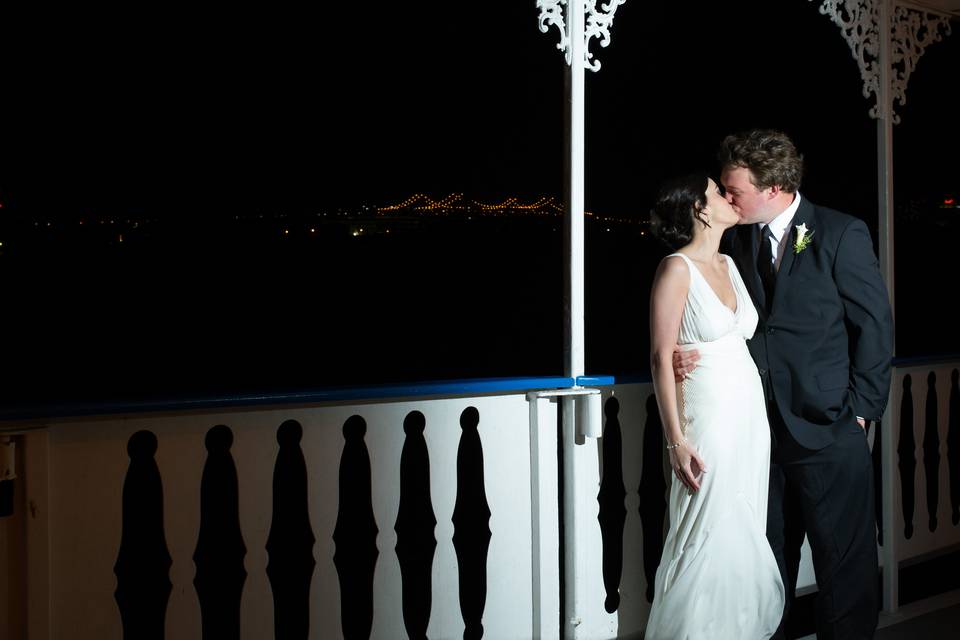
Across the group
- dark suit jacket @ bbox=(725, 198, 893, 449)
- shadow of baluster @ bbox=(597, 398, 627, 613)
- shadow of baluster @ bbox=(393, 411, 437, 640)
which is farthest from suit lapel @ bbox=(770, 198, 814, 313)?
shadow of baluster @ bbox=(393, 411, 437, 640)

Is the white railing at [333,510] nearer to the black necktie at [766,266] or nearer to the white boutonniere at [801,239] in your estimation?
the black necktie at [766,266]

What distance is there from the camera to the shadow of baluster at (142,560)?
543cm

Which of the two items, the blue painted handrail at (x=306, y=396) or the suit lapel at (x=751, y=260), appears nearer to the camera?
the blue painted handrail at (x=306, y=396)

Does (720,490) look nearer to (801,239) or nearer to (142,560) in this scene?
(801,239)

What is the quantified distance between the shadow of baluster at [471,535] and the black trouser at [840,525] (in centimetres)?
124

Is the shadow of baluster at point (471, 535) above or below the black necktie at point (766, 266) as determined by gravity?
below

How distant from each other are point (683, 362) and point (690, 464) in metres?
0.36

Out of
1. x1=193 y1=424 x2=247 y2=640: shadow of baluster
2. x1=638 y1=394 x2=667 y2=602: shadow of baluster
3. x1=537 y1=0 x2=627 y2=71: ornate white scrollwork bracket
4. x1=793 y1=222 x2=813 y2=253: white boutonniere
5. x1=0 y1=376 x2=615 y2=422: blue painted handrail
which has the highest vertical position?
x1=537 y1=0 x2=627 y2=71: ornate white scrollwork bracket

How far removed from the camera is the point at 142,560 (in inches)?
272

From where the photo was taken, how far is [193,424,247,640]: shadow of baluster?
5395mm

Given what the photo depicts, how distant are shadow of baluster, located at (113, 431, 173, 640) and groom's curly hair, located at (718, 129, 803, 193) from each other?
8.77 ft

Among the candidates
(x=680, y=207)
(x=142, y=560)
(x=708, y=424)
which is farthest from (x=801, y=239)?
(x=142, y=560)

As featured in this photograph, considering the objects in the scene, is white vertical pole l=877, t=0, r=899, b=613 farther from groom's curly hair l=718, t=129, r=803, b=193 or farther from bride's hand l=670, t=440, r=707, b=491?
→ bride's hand l=670, t=440, r=707, b=491

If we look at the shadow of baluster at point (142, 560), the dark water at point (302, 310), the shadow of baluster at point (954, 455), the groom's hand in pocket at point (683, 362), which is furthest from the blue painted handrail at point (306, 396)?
the dark water at point (302, 310)
